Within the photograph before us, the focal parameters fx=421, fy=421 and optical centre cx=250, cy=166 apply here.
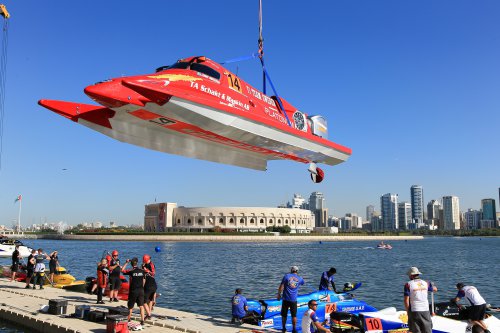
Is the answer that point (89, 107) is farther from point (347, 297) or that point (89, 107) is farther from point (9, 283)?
point (9, 283)

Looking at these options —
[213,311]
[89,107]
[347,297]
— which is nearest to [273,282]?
[213,311]

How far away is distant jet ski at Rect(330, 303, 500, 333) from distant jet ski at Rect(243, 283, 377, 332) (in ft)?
4.88

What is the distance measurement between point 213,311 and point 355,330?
9.01m

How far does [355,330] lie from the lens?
37.8 ft

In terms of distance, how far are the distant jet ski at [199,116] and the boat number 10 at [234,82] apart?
4cm

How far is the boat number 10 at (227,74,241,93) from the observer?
41.5 ft

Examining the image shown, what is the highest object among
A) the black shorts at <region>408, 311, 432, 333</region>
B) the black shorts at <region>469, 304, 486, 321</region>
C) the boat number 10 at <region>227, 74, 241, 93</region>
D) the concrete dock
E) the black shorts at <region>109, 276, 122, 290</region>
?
the boat number 10 at <region>227, 74, 241, 93</region>

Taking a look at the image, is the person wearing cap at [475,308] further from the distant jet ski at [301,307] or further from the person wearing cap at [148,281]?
the person wearing cap at [148,281]

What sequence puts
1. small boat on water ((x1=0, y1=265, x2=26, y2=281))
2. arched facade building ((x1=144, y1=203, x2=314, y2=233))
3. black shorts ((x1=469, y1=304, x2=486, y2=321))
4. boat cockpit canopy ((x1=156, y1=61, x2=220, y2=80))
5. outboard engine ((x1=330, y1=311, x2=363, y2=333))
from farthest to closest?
arched facade building ((x1=144, y1=203, x2=314, y2=233)) → small boat on water ((x1=0, y1=265, x2=26, y2=281)) → boat cockpit canopy ((x1=156, y1=61, x2=220, y2=80)) → outboard engine ((x1=330, y1=311, x2=363, y2=333)) → black shorts ((x1=469, y1=304, x2=486, y2=321))

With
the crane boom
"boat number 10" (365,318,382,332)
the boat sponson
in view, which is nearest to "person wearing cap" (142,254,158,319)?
the boat sponson

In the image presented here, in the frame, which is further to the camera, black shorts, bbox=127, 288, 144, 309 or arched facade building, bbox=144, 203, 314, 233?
arched facade building, bbox=144, 203, 314, 233

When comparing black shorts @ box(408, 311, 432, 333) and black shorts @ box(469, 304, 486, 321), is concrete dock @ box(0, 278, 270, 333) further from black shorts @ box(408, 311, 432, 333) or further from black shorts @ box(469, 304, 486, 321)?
black shorts @ box(469, 304, 486, 321)

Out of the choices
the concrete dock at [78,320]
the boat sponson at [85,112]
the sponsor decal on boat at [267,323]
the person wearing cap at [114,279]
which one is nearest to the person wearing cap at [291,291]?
the concrete dock at [78,320]

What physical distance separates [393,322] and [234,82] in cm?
814
